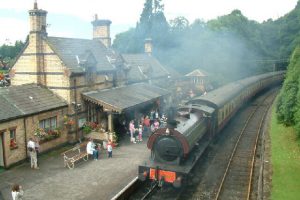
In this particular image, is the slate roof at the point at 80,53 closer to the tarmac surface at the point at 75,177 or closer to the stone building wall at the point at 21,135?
the stone building wall at the point at 21,135

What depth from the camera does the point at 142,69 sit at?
34.0 metres

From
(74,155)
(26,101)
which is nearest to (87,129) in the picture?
(74,155)

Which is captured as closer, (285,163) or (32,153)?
(32,153)

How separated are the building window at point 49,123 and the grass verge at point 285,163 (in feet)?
44.6

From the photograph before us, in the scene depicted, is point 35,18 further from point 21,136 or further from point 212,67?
point 212,67

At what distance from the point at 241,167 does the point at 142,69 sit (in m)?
18.4

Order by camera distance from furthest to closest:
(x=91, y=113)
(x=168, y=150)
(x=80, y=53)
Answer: (x=80, y=53), (x=91, y=113), (x=168, y=150)

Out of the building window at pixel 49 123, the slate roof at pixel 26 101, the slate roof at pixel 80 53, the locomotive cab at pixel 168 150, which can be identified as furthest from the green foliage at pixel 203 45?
the locomotive cab at pixel 168 150

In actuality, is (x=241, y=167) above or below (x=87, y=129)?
below

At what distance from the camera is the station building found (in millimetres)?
18641

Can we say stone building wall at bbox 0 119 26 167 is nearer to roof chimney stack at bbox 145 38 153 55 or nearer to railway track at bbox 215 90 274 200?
railway track at bbox 215 90 274 200

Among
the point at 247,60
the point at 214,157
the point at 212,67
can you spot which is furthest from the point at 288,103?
the point at 247,60

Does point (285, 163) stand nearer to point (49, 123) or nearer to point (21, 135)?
point (49, 123)

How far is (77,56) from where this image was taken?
24.2 metres
